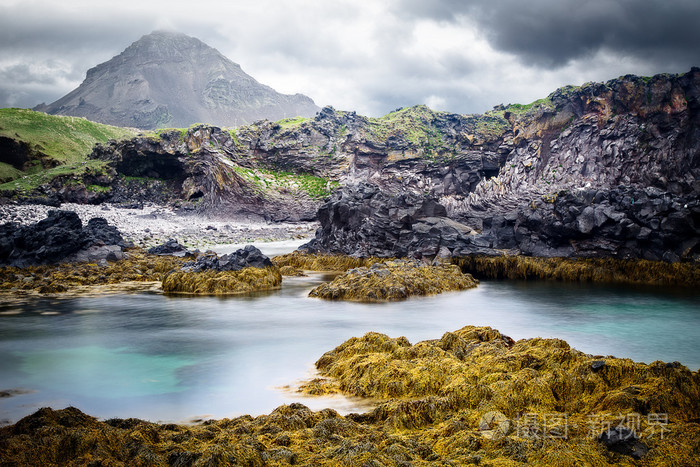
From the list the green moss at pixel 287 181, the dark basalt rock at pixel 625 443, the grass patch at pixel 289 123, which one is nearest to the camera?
the dark basalt rock at pixel 625 443

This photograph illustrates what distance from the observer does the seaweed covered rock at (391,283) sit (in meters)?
16.4

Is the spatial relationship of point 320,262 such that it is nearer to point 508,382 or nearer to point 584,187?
point 508,382

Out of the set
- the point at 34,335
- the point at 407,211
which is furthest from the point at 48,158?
the point at 34,335

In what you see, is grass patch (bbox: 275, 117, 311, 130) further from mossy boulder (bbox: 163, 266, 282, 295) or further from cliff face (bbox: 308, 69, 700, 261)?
mossy boulder (bbox: 163, 266, 282, 295)

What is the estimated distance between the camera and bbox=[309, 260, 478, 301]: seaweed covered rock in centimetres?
1642

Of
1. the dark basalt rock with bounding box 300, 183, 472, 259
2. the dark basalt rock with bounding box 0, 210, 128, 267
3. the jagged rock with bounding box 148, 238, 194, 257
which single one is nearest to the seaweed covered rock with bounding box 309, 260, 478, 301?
the dark basalt rock with bounding box 300, 183, 472, 259

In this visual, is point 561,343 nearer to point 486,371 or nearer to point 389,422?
point 486,371

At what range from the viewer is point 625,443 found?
4035 mm

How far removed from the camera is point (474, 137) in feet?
248

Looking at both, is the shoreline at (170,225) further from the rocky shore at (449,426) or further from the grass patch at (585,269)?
the rocky shore at (449,426)

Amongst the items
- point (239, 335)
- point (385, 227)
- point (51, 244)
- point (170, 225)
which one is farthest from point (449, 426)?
point (170, 225)

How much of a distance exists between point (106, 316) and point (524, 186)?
51.6 m

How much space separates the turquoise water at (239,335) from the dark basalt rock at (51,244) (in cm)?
748

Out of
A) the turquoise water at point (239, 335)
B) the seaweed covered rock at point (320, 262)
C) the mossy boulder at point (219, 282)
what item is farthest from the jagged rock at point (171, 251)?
the turquoise water at point (239, 335)
